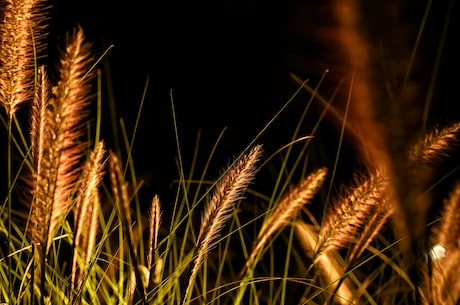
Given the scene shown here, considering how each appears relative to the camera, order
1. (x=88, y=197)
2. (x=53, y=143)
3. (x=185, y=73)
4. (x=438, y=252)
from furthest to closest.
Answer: (x=185, y=73)
(x=438, y=252)
(x=88, y=197)
(x=53, y=143)

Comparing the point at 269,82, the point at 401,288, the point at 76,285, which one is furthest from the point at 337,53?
the point at 269,82

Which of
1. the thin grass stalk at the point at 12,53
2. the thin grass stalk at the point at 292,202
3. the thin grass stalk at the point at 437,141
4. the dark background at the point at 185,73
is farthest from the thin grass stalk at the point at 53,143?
the dark background at the point at 185,73

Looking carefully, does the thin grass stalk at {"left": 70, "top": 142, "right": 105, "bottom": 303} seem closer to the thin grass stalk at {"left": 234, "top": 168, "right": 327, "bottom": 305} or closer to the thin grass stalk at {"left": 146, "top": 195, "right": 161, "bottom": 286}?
the thin grass stalk at {"left": 146, "top": 195, "right": 161, "bottom": 286}

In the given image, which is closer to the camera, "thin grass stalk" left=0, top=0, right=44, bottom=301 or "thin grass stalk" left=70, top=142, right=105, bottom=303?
"thin grass stalk" left=70, top=142, right=105, bottom=303

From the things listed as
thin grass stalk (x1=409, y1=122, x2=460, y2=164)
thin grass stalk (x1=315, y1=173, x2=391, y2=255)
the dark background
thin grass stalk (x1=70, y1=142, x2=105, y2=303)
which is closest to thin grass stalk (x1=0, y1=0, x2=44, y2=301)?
thin grass stalk (x1=70, y1=142, x2=105, y2=303)

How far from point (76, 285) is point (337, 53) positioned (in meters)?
0.61

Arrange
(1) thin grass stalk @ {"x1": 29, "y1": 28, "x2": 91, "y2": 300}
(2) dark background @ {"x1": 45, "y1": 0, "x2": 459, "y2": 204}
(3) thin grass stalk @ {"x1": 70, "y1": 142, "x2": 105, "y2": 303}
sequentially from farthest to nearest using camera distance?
(2) dark background @ {"x1": 45, "y1": 0, "x2": 459, "y2": 204} → (3) thin grass stalk @ {"x1": 70, "y1": 142, "x2": 105, "y2": 303} → (1) thin grass stalk @ {"x1": 29, "y1": 28, "x2": 91, "y2": 300}

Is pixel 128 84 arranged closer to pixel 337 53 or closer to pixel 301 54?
pixel 301 54

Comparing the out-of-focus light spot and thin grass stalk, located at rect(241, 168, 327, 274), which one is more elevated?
thin grass stalk, located at rect(241, 168, 327, 274)

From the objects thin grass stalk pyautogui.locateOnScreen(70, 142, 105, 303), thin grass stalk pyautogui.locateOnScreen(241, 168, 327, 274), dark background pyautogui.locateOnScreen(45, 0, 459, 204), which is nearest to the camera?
thin grass stalk pyautogui.locateOnScreen(70, 142, 105, 303)

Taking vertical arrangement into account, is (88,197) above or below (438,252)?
above

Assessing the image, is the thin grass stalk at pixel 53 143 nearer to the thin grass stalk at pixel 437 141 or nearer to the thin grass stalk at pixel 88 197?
the thin grass stalk at pixel 88 197

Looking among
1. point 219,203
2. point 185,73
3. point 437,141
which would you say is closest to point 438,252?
point 437,141

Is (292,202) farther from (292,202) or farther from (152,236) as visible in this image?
(152,236)
